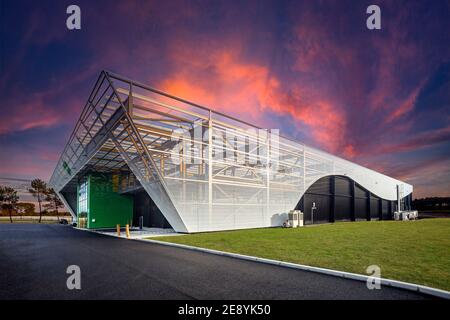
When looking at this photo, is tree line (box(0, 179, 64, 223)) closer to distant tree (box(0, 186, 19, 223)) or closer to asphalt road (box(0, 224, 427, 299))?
distant tree (box(0, 186, 19, 223))

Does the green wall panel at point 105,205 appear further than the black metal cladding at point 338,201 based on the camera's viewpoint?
Yes

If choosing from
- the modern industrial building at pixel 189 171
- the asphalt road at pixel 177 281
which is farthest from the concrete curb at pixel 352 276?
the modern industrial building at pixel 189 171

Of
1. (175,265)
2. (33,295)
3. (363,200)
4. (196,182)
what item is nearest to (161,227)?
(196,182)

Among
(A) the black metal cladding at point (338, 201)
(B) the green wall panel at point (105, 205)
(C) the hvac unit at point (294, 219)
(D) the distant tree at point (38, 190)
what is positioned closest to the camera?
(C) the hvac unit at point (294, 219)

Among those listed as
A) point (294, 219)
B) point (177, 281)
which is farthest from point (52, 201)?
point (177, 281)

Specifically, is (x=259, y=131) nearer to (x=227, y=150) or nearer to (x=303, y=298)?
(x=227, y=150)

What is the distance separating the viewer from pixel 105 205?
30.8 metres

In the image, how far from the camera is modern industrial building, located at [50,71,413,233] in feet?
59.5

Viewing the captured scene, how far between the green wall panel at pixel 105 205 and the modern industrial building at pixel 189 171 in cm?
11

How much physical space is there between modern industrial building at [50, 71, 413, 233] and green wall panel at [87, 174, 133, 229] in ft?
0.37

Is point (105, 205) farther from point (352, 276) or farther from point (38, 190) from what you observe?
point (38, 190)

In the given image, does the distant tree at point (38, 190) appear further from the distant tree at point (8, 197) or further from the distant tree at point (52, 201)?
the distant tree at point (8, 197)

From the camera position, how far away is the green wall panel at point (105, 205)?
2989 centimetres

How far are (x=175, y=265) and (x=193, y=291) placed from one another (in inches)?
113
